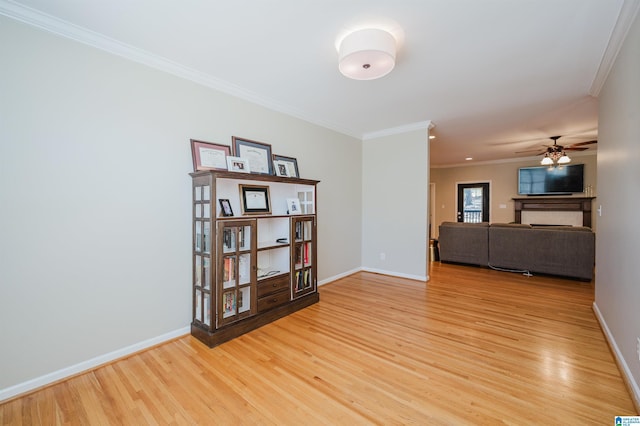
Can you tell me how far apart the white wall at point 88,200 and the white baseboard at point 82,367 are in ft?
0.04

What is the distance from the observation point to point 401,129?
4.36 metres

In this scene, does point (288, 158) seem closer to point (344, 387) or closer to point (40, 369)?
point (344, 387)

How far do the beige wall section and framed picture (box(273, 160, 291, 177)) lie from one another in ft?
22.7

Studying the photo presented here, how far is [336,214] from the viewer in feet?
14.2

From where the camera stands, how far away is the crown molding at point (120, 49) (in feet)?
5.65

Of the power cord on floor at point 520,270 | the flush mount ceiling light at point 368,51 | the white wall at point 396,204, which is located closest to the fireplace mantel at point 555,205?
the power cord on floor at point 520,270

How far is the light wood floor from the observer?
1551 mm

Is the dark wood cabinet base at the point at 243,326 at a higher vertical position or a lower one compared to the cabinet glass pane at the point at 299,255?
lower

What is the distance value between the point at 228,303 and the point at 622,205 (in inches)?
126

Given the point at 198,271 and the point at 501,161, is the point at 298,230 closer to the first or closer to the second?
the point at 198,271

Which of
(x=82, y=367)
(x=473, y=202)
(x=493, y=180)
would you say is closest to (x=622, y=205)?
(x=82, y=367)

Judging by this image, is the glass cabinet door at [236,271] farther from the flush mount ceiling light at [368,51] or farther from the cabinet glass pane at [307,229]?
the flush mount ceiling light at [368,51]

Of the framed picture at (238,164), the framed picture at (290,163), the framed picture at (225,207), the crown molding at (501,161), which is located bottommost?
the framed picture at (225,207)

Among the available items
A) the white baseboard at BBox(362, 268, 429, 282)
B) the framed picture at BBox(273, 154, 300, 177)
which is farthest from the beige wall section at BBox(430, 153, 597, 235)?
the framed picture at BBox(273, 154, 300, 177)
